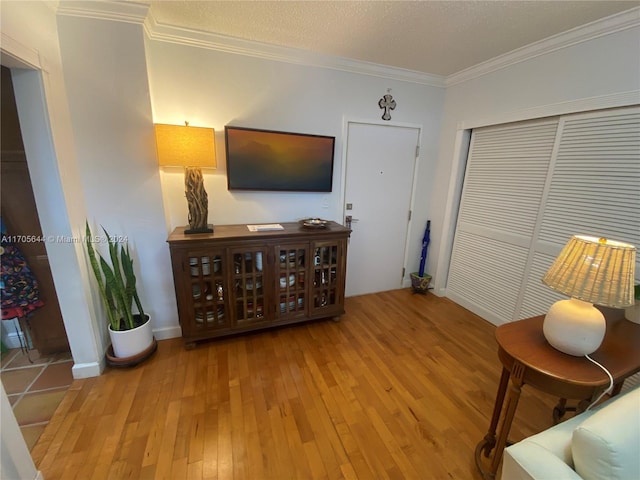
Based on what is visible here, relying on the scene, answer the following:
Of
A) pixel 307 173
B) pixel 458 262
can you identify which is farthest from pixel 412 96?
pixel 458 262

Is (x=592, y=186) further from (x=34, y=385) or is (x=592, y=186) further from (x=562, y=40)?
A: (x=34, y=385)

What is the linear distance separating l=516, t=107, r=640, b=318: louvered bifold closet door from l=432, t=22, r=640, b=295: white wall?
5.2 inches

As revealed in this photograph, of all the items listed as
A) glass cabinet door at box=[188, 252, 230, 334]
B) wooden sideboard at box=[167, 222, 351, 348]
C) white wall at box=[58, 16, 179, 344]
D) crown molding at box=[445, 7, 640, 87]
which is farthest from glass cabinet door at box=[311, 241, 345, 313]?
crown molding at box=[445, 7, 640, 87]

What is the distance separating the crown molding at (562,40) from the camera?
1.59 metres

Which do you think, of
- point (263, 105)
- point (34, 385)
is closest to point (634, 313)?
point (263, 105)

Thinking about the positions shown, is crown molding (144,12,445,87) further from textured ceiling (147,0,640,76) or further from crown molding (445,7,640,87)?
crown molding (445,7,640,87)

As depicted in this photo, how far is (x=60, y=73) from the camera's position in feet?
5.19

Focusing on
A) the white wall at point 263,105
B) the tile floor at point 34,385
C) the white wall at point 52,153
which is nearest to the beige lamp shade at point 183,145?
the white wall at point 263,105

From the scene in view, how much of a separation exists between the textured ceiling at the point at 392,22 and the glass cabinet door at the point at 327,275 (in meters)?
1.63

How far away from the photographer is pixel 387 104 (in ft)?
8.69

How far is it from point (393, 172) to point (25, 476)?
3.26 metres

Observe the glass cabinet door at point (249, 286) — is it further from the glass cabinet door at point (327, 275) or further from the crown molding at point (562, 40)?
the crown molding at point (562, 40)

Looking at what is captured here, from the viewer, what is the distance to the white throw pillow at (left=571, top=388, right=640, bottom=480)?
Result: 2.36 feet

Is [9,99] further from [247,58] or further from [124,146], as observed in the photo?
[247,58]
